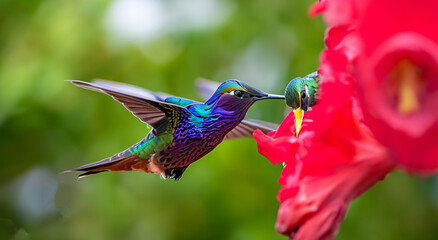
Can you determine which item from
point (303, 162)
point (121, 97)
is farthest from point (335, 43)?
point (121, 97)

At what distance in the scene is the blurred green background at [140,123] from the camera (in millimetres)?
2803

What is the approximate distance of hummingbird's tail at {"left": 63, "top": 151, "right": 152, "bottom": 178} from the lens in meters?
1.14

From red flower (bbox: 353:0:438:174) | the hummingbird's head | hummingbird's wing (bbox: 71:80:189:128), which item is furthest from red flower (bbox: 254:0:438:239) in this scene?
hummingbird's wing (bbox: 71:80:189:128)

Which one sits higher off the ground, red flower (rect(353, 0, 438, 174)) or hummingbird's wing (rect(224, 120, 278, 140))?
red flower (rect(353, 0, 438, 174))

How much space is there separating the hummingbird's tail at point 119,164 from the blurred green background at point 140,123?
4.86 ft

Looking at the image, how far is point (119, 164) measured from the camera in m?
1.17

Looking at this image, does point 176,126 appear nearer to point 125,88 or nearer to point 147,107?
point 147,107

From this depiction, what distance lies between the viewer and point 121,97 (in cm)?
114

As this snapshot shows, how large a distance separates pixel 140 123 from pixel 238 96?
1.66 meters

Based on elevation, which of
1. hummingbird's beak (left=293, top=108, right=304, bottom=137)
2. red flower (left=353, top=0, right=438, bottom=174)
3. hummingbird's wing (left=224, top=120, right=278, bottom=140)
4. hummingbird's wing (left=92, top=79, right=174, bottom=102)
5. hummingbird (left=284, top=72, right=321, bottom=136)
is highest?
red flower (left=353, top=0, right=438, bottom=174)

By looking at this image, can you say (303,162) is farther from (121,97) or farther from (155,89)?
(155,89)

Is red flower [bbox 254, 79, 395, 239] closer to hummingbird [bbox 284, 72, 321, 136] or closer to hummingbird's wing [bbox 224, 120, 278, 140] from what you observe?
hummingbird [bbox 284, 72, 321, 136]

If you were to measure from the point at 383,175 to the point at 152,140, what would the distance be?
56cm

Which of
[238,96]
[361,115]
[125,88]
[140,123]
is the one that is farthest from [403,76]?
[140,123]
